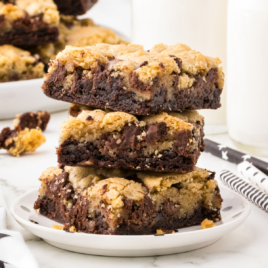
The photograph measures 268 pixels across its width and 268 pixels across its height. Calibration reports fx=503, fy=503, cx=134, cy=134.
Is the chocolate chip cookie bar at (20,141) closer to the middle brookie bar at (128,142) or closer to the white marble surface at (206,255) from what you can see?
the white marble surface at (206,255)

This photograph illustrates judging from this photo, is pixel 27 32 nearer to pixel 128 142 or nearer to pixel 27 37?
pixel 27 37

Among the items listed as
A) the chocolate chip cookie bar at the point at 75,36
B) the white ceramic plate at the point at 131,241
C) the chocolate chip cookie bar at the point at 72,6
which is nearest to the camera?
the white ceramic plate at the point at 131,241

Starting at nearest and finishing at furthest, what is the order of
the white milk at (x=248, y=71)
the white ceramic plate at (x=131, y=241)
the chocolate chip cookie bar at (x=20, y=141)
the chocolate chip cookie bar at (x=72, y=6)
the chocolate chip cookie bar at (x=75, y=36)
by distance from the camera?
the white ceramic plate at (x=131, y=241)
the white milk at (x=248, y=71)
the chocolate chip cookie bar at (x=20, y=141)
the chocolate chip cookie bar at (x=75, y=36)
the chocolate chip cookie bar at (x=72, y=6)

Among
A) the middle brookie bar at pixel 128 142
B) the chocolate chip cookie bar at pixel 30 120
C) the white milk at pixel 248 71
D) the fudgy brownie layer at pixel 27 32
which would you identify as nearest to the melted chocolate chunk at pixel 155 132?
the middle brookie bar at pixel 128 142

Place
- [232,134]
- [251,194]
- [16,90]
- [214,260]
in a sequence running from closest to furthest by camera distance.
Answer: [214,260]
[251,194]
[232,134]
[16,90]

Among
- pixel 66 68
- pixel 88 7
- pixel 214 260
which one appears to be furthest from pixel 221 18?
pixel 214 260

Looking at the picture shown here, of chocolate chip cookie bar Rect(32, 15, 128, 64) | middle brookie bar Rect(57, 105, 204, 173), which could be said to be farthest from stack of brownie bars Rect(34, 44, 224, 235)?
chocolate chip cookie bar Rect(32, 15, 128, 64)

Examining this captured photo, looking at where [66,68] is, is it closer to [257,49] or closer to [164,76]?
[164,76]
